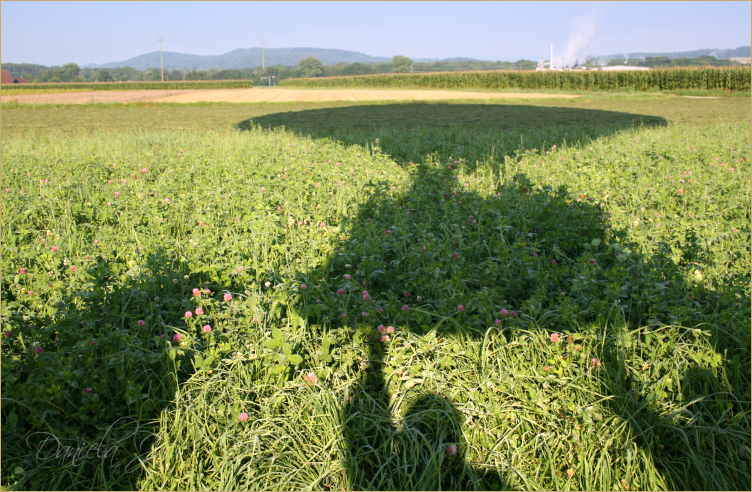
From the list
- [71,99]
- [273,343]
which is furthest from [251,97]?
[273,343]

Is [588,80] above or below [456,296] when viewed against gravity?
above

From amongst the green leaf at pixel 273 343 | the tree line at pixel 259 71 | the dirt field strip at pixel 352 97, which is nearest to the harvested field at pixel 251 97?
the dirt field strip at pixel 352 97

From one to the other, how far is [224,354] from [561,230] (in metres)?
2.88

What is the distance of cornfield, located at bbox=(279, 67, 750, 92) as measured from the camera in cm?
3609

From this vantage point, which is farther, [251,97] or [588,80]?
[588,80]

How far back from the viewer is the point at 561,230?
3.74 m

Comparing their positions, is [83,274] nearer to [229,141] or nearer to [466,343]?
[466,343]

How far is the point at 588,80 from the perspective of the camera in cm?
4331

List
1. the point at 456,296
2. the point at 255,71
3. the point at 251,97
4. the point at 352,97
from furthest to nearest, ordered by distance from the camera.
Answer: the point at 255,71
the point at 251,97
the point at 352,97
the point at 456,296

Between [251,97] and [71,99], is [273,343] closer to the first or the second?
[251,97]

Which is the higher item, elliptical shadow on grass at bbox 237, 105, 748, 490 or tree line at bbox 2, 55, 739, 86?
tree line at bbox 2, 55, 739, 86

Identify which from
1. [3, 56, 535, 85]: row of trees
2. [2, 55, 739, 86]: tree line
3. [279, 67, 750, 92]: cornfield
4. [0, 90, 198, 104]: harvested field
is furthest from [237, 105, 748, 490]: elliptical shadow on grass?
[3, 56, 535, 85]: row of trees

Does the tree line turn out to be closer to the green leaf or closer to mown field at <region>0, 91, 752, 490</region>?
mown field at <region>0, 91, 752, 490</region>

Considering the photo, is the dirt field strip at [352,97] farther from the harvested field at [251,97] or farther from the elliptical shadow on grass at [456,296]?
the elliptical shadow on grass at [456,296]
